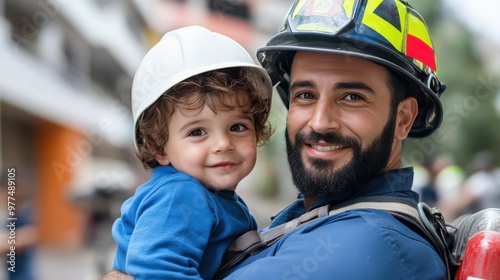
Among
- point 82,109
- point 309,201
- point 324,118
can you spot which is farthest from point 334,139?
point 82,109

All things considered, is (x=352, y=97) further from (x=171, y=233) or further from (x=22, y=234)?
(x=22, y=234)

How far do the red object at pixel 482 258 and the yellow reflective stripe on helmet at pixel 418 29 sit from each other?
0.79 m

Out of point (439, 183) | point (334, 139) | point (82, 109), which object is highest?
point (82, 109)

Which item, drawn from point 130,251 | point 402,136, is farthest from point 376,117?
point 130,251

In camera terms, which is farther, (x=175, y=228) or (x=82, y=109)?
(x=82, y=109)

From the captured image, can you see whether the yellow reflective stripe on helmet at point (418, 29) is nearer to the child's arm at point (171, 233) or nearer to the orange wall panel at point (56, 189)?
the child's arm at point (171, 233)

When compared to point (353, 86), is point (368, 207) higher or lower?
lower

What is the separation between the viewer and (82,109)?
21.8 metres

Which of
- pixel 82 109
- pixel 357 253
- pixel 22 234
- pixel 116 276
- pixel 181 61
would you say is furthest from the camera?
pixel 82 109

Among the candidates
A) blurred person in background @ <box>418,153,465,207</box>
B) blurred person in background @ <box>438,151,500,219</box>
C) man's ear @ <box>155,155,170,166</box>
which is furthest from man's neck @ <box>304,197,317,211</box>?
blurred person in background @ <box>418,153,465,207</box>

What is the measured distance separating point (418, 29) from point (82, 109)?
67.1 feet

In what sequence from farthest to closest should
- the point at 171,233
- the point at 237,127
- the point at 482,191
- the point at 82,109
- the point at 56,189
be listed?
the point at 82,109, the point at 56,189, the point at 482,191, the point at 237,127, the point at 171,233

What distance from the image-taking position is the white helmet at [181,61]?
2301 millimetres

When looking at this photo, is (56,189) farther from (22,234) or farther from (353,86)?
(353,86)
